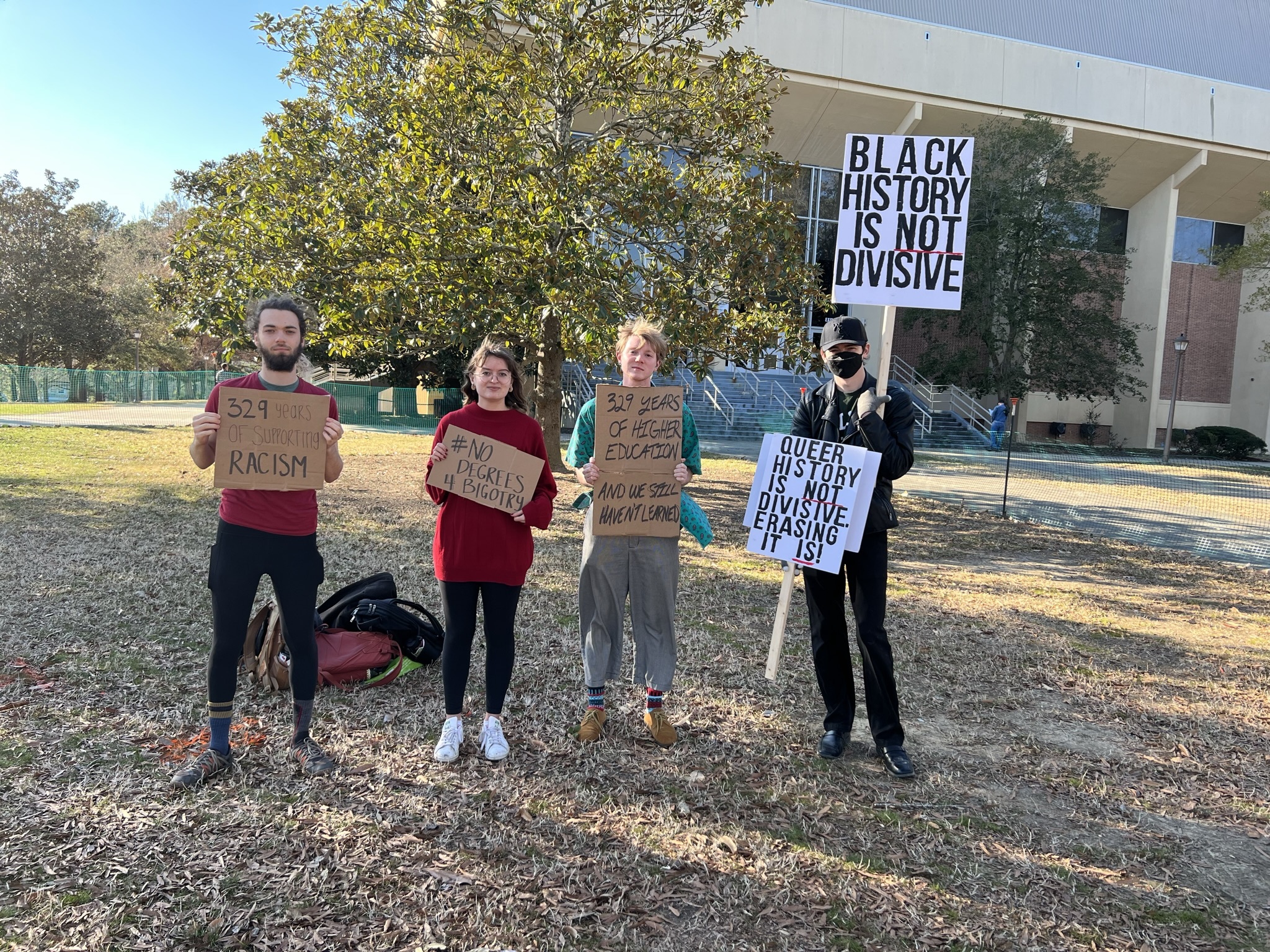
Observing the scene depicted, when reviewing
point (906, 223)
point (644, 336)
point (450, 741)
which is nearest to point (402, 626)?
point (450, 741)

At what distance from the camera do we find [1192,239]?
39938 mm

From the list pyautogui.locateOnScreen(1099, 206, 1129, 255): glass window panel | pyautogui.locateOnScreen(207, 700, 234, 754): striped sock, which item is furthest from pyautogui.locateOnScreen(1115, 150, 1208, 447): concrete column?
pyautogui.locateOnScreen(207, 700, 234, 754): striped sock

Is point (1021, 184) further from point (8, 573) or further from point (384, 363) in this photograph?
point (8, 573)

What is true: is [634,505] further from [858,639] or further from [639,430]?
[858,639]

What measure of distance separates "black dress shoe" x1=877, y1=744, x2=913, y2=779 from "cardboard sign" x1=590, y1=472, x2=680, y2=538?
1.50 m

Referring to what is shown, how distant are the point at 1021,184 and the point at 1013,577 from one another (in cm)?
2772

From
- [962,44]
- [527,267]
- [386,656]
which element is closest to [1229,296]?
[962,44]

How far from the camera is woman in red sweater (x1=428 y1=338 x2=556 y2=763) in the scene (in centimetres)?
364

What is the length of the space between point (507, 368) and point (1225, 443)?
1584 inches

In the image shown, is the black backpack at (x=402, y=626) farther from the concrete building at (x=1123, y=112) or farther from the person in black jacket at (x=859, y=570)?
the concrete building at (x=1123, y=112)

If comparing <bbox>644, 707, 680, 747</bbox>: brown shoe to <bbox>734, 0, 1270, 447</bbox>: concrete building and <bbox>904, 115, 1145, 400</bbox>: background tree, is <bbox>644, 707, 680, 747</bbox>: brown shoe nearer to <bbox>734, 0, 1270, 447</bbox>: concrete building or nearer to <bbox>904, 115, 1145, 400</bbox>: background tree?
<bbox>734, 0, 1270, 447</bbox>: concrete building

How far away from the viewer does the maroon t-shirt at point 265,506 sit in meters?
3.40

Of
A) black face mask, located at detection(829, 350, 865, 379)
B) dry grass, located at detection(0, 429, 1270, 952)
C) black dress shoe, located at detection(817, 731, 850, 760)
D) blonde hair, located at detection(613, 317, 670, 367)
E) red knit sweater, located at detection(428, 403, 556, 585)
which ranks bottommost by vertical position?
dry grass, located at detection(0, 429, 1270, 952)

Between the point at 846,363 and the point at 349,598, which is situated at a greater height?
the point at 846,363
